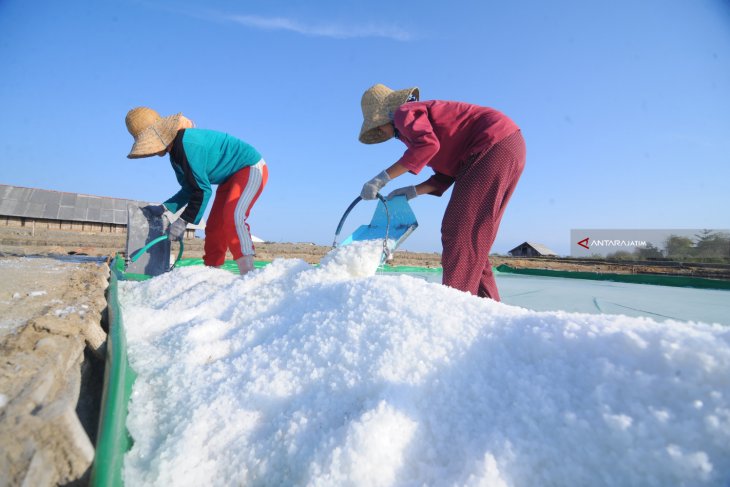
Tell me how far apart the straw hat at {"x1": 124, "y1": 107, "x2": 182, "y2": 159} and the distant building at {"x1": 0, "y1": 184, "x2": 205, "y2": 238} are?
9.98 m

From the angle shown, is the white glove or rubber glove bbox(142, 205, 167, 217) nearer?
the white glove

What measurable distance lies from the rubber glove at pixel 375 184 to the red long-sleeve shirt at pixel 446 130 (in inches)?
6.3

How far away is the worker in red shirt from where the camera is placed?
5.65 ft

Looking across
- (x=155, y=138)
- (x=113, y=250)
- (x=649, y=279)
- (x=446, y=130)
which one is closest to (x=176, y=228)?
(x=155, y=138)

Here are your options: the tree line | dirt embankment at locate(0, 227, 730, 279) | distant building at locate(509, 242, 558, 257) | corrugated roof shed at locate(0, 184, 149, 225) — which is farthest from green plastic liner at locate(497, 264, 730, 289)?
corrugated roof shed at locate(0, 184, 149, 225)

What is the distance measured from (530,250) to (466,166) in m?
16.7

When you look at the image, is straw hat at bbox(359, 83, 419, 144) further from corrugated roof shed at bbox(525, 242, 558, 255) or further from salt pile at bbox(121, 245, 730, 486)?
corrugated roof shed at bbox(525, 242, 558, 255)

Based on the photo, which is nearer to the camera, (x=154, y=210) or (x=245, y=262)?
(x=245, y=262)

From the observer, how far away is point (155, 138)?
2.62 meters

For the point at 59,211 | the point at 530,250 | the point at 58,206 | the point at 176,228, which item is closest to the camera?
the point at 176,228

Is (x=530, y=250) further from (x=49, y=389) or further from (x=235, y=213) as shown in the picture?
(x=49, y=389)

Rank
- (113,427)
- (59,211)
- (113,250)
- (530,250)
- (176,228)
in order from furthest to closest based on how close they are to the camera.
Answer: (530,250)
(59,211)
(113,250)
(176,228)
(113,427)

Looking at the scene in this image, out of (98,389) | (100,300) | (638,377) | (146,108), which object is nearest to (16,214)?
(146,108)

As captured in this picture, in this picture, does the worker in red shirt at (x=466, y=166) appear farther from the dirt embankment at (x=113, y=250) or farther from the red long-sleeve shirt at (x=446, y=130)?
the dirt embankment at (x=113, y=250)
